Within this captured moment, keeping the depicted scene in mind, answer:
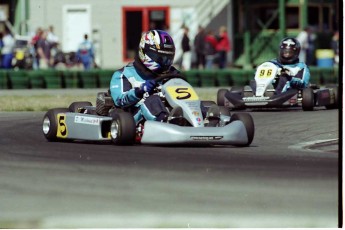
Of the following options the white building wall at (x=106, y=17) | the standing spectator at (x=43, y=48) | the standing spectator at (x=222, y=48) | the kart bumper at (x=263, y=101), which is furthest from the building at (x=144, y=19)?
the kart bumper at (x=263, y=101)

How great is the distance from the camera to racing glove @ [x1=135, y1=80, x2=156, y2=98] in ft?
39.7

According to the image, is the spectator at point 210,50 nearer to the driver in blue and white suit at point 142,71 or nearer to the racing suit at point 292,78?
the racing suit at point 292,78

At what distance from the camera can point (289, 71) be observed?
1842 cm

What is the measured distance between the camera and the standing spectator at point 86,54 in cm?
3241

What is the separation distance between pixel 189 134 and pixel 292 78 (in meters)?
7.16

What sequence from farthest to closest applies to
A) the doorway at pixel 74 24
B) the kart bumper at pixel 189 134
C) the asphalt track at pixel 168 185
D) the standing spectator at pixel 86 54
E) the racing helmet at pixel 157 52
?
the doorway at pixel 74 24 → the standing spectator at pixel 86 54 → the racing helmet at pixel 157 52 → the kart bumper at pixel 189 134 → the asphalt track at pixel 168 185

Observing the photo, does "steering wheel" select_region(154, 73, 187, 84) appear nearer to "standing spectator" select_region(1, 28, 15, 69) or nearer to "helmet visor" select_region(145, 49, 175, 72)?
"helmet visor" select_region(145, 49, 175, 72)

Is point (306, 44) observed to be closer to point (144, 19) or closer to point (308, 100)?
point (144, 19)

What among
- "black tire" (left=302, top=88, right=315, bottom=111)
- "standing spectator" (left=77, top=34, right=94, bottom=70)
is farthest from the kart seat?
"standing spectator" (left=77, top=34, right=94, bottom=70)

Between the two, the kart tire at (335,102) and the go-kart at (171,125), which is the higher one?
the go-kart at (171,125)

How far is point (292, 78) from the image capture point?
18.4 m

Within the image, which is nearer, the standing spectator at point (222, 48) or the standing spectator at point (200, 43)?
the standing spectator at point (200, 43)

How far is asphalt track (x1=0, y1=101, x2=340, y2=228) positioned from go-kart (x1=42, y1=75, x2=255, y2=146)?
0.13 meters

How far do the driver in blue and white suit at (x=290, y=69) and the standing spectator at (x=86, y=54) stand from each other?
14.1m
